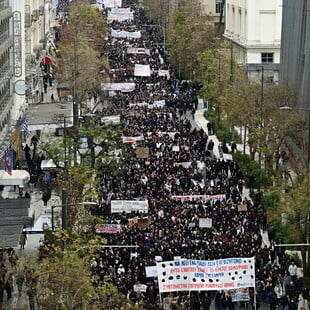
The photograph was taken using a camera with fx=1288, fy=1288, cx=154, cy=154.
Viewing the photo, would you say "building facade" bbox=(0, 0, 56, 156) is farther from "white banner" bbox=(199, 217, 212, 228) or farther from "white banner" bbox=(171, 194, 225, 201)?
"white banner" bbox=(199, 217, 212, 228)

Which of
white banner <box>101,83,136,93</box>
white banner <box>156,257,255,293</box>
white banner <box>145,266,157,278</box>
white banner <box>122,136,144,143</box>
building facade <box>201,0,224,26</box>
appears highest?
building facade <box>201,0,224,26</box>

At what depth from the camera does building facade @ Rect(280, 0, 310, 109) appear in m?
69.8

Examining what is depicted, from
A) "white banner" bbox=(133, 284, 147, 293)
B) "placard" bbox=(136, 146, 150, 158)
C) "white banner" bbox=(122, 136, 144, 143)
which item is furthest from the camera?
"white banner" bbox=(122, 136, 144, 143)

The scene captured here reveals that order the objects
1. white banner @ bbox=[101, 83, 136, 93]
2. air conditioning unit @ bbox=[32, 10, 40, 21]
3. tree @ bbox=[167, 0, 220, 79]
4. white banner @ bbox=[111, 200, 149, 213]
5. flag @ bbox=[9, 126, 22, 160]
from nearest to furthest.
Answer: white banner @ bbox=[111, 200, 149, 213]
flag @ bbox=[9, 126, 22, 160]
white banner @ bbox=[101, 83, 136, 93]
air conditioning unit @ bbox=[32, 10, 40, 21]
tree @ bbox=[167, 0, 220, 79]

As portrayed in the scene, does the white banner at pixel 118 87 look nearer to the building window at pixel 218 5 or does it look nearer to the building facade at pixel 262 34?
the building facade at pixel 262 34

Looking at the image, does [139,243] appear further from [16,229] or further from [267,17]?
[267,17]

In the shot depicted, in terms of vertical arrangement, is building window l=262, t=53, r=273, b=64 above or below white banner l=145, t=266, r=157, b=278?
below

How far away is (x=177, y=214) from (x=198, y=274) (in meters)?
12.8

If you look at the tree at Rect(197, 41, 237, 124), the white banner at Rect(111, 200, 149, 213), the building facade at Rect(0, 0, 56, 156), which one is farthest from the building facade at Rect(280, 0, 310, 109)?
the white banner at Rect(111, 200, 149, 213)

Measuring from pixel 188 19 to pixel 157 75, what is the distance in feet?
19.5

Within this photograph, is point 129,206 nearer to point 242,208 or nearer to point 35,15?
point 242,208

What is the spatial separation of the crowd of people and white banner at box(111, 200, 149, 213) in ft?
1.20

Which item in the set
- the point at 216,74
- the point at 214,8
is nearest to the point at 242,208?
the point at 216,74

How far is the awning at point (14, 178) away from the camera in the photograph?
5812 cm
